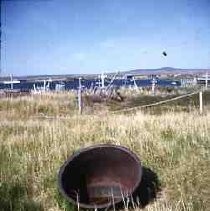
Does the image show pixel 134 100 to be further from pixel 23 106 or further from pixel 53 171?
pixel 53 171

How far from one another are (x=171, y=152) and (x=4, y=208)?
2.80 metres

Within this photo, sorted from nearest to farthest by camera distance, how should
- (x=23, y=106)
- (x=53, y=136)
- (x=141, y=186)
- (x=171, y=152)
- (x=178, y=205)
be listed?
(x=178, y=205)
(x=141, y=186)
(x=171, y=152)
(x=53, y=136)
(x=23, y=106)

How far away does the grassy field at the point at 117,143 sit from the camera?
5.79 m

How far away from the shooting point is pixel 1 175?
6652mm

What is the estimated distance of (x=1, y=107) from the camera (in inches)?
768

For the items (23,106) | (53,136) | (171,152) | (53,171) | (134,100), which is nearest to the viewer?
(53,171)

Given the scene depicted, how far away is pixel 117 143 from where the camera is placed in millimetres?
8109

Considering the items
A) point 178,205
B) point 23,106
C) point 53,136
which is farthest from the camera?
point 23,106

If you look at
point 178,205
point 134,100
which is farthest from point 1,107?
point 178,205

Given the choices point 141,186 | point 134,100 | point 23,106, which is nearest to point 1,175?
point 141,186

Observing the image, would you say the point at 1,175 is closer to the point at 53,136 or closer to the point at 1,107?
the point at 53,136

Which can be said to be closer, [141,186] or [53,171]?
[141,186]

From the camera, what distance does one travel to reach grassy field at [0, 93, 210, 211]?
19.0 ft

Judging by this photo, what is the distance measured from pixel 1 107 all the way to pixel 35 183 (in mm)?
13576
